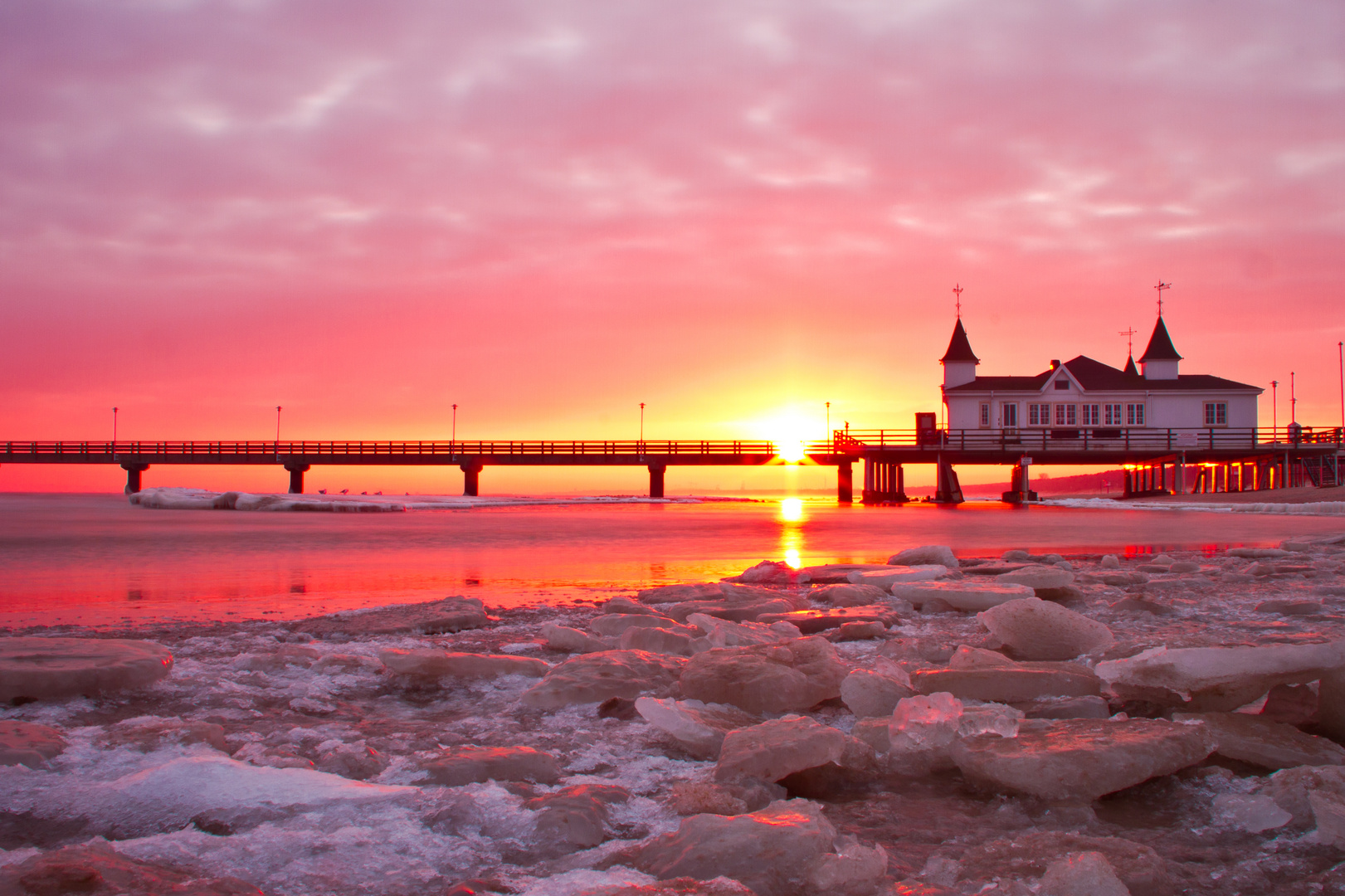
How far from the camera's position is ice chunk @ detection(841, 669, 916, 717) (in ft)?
10.0

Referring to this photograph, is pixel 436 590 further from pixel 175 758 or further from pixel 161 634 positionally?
pixel 175 758

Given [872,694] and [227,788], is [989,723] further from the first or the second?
[227,788]

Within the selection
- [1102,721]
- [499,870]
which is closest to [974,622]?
[1102,721]

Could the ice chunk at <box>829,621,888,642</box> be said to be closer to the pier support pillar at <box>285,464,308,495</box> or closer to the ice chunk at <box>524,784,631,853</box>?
the ice chunk at <box>524,784,631,853</box>

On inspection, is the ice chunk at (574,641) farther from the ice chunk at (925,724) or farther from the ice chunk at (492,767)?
the ice chunk at (925,724)

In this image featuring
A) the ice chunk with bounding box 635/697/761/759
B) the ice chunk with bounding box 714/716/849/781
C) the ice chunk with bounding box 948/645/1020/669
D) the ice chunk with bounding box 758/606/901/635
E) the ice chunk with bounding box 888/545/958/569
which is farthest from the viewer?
the ice chunk with bounding box 888/545/958/569

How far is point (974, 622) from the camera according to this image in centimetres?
531

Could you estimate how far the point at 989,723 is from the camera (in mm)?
2607

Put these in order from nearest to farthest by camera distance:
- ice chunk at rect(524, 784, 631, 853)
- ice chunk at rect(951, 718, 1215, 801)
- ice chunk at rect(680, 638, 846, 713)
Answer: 1. ice chunk at rect(524, 784, 631, 853)
2. ice chunk at rect(951, 718, 1215, 801)
3. ice chunk at rect(680, 638, 846, 713)

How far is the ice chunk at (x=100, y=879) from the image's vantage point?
1.62 m

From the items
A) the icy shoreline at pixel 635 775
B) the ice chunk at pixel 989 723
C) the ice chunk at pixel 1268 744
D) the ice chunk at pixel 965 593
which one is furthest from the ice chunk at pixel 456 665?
the ice chunk at pixel 965 593

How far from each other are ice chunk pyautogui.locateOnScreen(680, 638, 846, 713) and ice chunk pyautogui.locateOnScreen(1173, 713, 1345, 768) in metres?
1.26

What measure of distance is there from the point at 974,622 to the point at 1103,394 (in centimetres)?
4801

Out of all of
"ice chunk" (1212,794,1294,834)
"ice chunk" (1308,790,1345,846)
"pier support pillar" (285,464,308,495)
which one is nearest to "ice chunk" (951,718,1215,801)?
"ice chunk" (1212,794,1294,834)
